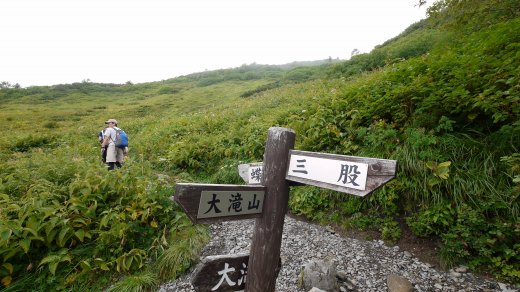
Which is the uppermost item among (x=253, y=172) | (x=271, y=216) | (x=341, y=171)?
(x=341, y=171)

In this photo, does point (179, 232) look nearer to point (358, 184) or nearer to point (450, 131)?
point (358, 184)

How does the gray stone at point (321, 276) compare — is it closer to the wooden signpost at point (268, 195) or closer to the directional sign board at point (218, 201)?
the wooden signpost at point (268, 195)

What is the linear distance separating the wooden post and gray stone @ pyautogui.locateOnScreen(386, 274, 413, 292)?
214 cm

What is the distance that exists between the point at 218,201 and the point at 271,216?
440 millimetres

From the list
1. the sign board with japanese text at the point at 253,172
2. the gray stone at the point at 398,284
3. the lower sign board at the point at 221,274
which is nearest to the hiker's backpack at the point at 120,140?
the sign board with japanese text at the point at 253,172

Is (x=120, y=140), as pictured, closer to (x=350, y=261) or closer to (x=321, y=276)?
(x=321, y=276)

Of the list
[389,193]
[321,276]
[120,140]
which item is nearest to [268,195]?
[321,276]

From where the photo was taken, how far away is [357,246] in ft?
13.2

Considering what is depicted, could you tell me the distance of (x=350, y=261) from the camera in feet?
12.4

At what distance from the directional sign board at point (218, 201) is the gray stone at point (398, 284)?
8.11 ft

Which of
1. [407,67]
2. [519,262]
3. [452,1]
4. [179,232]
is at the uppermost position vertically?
[452,1]

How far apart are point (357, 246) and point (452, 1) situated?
5753 millimetres

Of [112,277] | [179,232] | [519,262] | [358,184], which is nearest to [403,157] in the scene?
[519,262]

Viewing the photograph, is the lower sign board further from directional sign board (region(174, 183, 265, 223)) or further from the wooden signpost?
directional sign board (region(174, 183, 265, 223))
